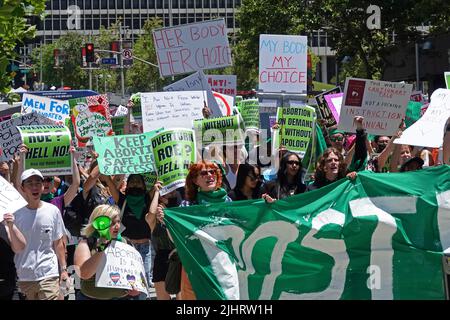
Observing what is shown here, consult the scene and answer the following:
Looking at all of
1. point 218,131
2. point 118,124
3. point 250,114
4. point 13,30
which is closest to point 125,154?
point 218,131

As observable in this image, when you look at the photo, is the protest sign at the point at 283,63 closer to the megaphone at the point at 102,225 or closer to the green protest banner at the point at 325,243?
the green protest banner at the point at 325,243

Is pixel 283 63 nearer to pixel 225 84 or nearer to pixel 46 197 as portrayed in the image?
pixel 225 84

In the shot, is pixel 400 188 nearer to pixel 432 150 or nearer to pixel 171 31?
pixel 432 150

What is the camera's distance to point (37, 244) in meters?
7.84

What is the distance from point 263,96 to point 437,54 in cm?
2870

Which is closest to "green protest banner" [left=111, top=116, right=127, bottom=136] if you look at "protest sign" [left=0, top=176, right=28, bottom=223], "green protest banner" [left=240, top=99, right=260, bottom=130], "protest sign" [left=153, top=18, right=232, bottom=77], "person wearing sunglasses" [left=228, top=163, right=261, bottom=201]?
"protest sign" [left=153, top=18, right=232, bottom=77]

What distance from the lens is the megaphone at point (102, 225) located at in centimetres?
683

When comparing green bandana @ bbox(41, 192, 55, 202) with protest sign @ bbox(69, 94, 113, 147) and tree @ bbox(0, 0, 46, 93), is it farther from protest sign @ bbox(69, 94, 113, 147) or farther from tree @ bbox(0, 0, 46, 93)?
tree @ bbox(0, 0, 46, 93)

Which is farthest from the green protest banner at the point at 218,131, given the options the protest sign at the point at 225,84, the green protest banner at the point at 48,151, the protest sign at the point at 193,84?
the protest sign at the point at 225,84

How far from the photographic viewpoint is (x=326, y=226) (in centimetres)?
743

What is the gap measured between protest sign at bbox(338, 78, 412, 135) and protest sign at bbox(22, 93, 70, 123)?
4315mm

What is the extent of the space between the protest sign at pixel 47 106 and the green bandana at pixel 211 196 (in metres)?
6.67

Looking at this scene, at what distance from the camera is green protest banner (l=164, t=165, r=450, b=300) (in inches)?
288
